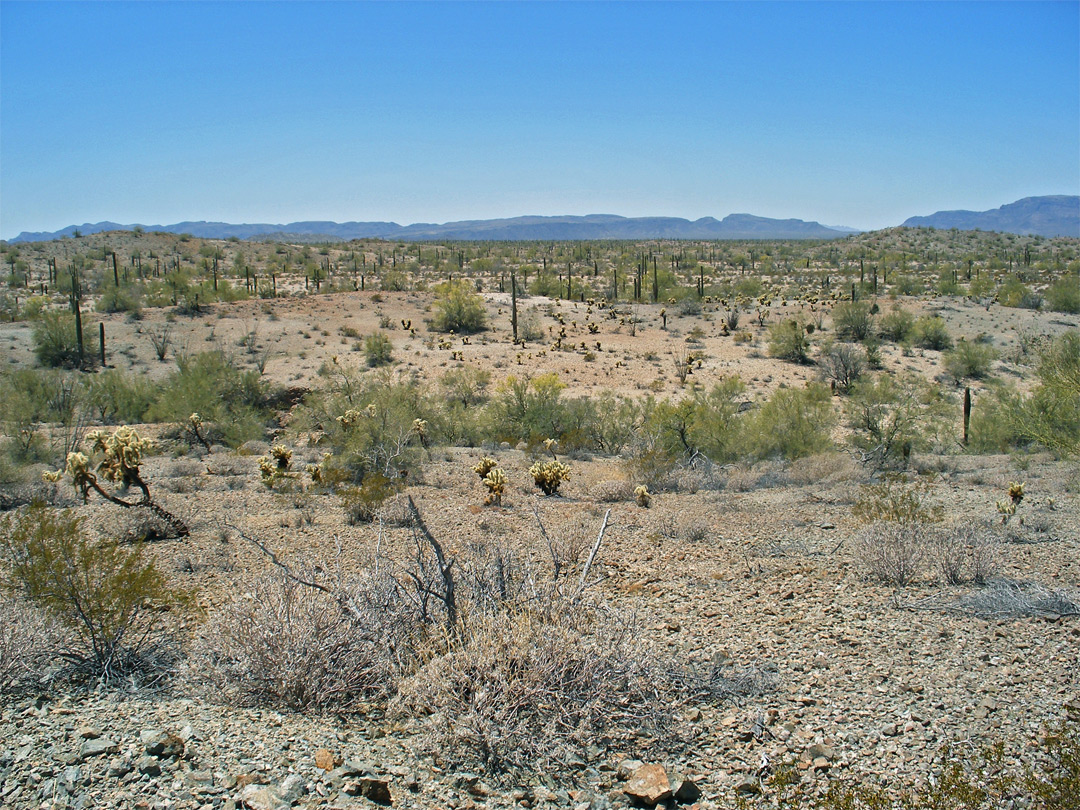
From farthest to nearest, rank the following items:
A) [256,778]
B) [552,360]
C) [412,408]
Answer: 1. [552,360]
2. [412,408]
3. [256,778]

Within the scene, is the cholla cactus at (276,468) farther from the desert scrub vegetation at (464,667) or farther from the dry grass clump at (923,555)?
the dry grass clump at (923,555)

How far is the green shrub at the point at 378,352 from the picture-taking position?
32312mm

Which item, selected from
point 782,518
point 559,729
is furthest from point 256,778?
point 782,518

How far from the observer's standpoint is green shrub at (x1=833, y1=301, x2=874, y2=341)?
36.7m

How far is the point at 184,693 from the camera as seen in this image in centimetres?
468

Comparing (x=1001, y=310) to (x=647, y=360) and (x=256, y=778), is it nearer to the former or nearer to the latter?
(x=647, y=360)

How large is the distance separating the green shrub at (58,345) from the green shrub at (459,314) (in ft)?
52.7

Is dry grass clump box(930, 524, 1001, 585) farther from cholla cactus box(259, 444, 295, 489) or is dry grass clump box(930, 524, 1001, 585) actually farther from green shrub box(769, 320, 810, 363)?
green shrub box(769, 320, 810, 363)

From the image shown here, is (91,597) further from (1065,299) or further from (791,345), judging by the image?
(1065,299)

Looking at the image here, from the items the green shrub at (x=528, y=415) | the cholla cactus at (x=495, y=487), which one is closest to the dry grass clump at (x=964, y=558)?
the cholla cactus at (x=495, y=487)

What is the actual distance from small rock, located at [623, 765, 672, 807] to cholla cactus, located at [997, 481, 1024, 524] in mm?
7408

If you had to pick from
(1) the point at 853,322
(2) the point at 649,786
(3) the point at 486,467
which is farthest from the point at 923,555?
(1) the point at 853,322

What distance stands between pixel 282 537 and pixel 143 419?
49.8ft

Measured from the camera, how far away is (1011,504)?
32.3 ft
